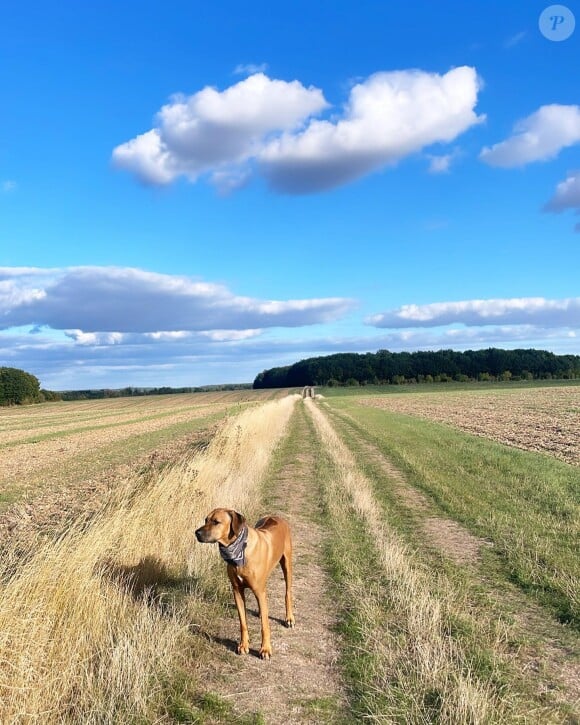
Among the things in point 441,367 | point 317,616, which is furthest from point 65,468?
point 441,367

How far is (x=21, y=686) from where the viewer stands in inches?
167

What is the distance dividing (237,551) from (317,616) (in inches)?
65.7

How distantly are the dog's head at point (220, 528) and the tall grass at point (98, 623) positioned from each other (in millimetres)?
1020

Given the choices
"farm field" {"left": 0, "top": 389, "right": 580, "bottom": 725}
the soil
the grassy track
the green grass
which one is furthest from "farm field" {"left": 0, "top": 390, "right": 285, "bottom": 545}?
the green grass

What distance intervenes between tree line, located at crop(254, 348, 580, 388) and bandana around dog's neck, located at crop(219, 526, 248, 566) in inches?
5219

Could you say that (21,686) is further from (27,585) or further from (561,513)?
(561,513)

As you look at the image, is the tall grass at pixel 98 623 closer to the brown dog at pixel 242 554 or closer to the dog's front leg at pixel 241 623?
the dog's front leg at pixel 241 623

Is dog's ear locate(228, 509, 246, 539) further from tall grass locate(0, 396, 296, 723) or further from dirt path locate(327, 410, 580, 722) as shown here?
dirt path locate(327, 410, 580, 722)

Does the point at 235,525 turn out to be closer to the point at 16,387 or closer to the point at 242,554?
the point at 242,554

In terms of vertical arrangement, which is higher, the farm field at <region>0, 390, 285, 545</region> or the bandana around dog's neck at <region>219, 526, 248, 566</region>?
the bandana around dog's neck at <region>219, 526, 248, 566</region>

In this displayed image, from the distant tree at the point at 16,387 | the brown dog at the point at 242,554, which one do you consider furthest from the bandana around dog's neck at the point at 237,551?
the distant tree at the point at 16,387

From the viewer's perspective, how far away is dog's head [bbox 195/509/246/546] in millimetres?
5102

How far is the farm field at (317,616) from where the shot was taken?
4.32m

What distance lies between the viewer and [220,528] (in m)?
5.16
